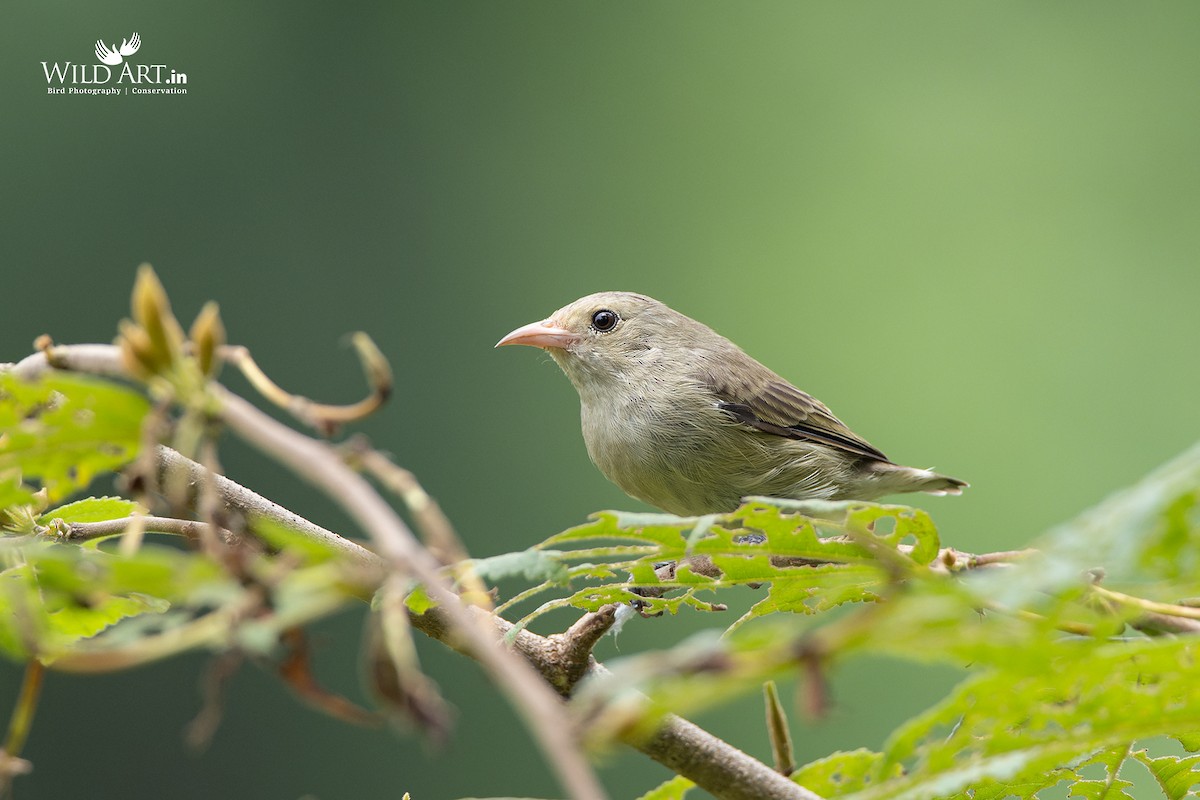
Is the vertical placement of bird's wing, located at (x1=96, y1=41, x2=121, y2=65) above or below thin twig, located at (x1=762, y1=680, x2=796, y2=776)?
above

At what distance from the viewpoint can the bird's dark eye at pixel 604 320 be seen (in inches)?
254

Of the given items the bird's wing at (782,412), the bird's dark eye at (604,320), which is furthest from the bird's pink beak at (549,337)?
the bird's wing at (782,412)

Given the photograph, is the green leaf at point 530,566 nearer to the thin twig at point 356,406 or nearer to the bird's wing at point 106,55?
the thin twig at point 356,406

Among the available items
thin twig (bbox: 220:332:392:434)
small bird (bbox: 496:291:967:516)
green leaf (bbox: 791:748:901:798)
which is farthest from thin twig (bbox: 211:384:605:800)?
small bird (bbox: 496:291:967:516)

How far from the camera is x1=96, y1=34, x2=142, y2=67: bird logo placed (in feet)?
43.0

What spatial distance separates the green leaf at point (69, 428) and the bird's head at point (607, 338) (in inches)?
192

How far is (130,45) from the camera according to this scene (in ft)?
43.7

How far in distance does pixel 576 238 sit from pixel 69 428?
14859mm

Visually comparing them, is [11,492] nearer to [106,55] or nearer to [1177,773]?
[1177,773]

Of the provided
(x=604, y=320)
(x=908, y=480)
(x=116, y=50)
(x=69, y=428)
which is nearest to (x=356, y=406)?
(x=69, y=428)

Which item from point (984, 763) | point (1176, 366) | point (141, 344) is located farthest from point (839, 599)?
point (1176, 366)

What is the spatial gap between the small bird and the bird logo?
28.8 ft

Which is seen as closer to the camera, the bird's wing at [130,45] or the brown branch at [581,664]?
the brown branch at [581,664]

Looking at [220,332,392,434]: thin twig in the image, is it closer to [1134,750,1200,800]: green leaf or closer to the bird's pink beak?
[1134,750,1200,800]: green leaf
